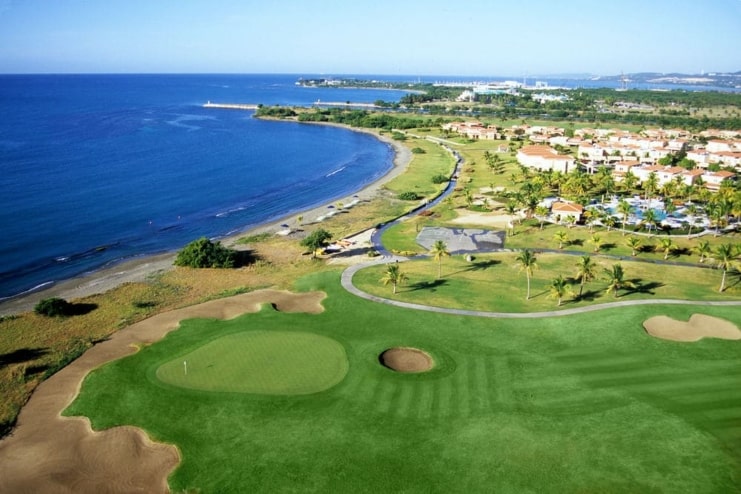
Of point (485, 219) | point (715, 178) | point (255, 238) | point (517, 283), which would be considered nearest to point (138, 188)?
point (255, 238)

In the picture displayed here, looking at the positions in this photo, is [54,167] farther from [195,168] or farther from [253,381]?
[253,381]

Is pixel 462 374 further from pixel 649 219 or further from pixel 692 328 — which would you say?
pixel 649 219

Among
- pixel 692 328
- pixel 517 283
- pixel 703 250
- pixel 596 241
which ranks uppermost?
pixel 703 250

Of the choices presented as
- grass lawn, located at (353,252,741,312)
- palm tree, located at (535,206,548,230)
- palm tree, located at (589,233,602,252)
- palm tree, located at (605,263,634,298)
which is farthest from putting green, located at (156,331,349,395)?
palm tree, located at (535,206,548,230)

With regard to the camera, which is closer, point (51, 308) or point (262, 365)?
point (262, 365)

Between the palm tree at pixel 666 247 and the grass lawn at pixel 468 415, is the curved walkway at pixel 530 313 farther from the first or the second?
the palm tree at pixel 666 247

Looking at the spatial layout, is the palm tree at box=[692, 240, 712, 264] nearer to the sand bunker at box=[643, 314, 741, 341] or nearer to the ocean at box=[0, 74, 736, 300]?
the sand bunker at box=[643, 314, 741, 341]
